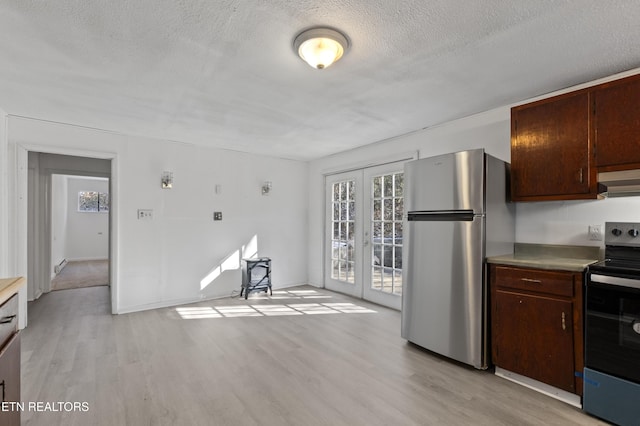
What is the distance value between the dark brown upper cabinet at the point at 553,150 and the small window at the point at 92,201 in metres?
11.0

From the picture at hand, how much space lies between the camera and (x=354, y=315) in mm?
3855

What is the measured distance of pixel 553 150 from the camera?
95.2 inches

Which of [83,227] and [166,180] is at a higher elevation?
[166,180]

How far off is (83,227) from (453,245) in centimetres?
1067

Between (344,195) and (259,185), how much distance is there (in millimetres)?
1401

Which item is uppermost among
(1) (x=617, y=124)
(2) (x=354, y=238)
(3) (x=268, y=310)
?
(1) (x=617, y=124)

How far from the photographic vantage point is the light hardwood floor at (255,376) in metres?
1.90

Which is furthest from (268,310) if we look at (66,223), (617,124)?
(66,223)

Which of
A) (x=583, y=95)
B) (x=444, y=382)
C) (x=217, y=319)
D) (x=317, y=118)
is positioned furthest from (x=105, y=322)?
(x=583, y=95)

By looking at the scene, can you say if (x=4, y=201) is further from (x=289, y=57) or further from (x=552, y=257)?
(x=552, y=257)

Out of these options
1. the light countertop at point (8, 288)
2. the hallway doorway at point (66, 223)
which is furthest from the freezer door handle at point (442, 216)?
the hallway doorway at point (66, 223)

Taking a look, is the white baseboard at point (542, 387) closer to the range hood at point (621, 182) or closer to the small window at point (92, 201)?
the range hood at point (621, 182)

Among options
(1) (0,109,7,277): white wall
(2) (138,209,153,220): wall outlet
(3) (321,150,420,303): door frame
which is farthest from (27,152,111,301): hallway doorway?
(3) (321,150,420,303): door frame

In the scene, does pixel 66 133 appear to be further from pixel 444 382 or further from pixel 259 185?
pixel 444 382
